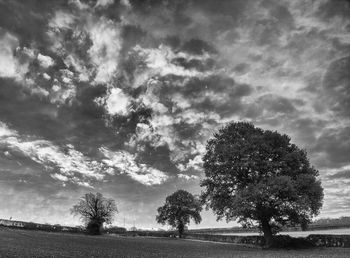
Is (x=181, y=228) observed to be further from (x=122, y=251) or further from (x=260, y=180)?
(x=122, y=251)

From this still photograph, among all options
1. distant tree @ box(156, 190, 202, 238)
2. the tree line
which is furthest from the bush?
distant tree @ box(156, 190, 202, 238)

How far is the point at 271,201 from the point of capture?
43.6m

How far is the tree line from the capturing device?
43.0m

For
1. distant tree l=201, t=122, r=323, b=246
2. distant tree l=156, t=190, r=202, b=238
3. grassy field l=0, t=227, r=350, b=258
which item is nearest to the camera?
grassy field l=0, t=227, r=350, b=258

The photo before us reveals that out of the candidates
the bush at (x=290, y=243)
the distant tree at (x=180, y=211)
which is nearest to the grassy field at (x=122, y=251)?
the bush at (x=290, y=243)

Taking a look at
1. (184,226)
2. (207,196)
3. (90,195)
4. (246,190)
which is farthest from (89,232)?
(246,190)

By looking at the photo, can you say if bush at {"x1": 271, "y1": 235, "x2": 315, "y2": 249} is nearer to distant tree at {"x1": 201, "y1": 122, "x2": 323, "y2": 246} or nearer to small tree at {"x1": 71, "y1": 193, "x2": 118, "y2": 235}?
distant tree at {"x1": 201, "y1": 122, "x2": 323, "y2": 246}

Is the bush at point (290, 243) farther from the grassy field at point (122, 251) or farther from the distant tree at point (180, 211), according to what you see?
the distant tree at point (180, 211)

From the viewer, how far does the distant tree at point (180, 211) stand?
369 ft

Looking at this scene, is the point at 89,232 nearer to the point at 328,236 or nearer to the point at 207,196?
the point at 207,196

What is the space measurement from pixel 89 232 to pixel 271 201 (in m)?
98.4

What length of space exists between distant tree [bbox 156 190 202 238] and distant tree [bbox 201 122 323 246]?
6157 centimetres

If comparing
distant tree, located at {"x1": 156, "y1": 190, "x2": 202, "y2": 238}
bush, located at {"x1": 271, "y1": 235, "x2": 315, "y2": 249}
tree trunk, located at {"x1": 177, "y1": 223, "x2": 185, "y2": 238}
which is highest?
distant tree, located at {"x1": 156, "y1": 190, "x2": 202, "y2": 238}

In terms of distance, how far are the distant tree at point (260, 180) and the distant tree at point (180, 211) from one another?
61574 mm
